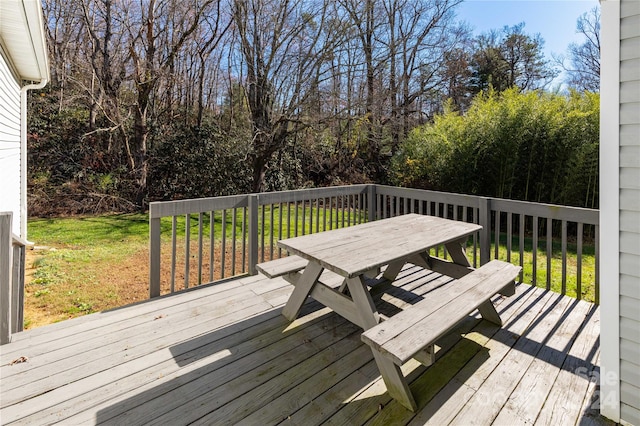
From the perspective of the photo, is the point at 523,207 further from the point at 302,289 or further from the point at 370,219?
the point at 302,289

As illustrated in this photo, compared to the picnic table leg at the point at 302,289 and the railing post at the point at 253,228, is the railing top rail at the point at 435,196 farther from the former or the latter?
the picnic table leg at the point at 302,289

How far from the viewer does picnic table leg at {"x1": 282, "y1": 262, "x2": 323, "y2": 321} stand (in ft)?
7.52

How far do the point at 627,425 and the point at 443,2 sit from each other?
496 inches

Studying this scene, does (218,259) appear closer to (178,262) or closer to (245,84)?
(178,262)

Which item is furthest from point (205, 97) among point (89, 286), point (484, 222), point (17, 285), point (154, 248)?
point (484, 222)

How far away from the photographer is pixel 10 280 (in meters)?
2.03

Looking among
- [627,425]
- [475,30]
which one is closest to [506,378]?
[627,425]

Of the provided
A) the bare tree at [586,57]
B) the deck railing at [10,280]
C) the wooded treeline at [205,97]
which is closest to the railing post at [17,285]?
the deck railing at [10,280]

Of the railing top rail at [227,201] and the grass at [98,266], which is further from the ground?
the railing top rail at [227,201]

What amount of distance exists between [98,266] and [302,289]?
3674 mm

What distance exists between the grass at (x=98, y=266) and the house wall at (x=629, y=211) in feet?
7.11

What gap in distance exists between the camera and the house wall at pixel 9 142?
4.58 m

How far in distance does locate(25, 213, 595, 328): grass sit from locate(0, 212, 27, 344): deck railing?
3.02ft

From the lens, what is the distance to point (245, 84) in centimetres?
879
